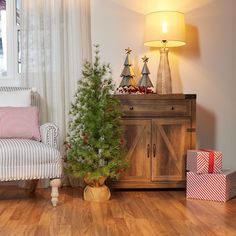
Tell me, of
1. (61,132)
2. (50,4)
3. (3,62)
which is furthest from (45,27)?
(61,132)

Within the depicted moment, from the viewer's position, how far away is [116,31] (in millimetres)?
4027

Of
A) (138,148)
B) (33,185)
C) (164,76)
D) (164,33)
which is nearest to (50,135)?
(33,185)

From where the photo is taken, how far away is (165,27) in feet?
12.0

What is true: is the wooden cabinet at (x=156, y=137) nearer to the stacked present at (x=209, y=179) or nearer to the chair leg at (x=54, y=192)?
the stacked present at (x=209, y=179)

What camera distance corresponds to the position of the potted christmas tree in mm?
3252

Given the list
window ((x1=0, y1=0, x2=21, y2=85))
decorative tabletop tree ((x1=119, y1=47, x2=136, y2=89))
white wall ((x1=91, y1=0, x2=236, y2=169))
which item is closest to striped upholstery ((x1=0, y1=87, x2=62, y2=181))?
decorative tabletop tree ((x1=119, y1=47, x2=136, y2=89))

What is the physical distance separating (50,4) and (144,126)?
137cm

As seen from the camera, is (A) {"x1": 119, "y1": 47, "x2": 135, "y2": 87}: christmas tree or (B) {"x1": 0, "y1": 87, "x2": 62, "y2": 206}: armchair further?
(A) {"x1": 119, "y1": 47, "x2": 135, "y2": 87}: christmas tree

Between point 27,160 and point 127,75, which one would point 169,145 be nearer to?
point 127,75

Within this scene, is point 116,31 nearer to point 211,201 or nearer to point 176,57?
point 176,57

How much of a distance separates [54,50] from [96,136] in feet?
3.29

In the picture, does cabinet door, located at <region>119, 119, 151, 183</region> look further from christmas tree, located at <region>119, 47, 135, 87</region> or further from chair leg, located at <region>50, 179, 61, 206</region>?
chair leg, located at <region>50, 179, 61, 206</region>

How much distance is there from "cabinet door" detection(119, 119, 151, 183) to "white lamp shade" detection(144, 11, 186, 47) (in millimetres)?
728

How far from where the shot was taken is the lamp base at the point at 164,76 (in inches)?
148
